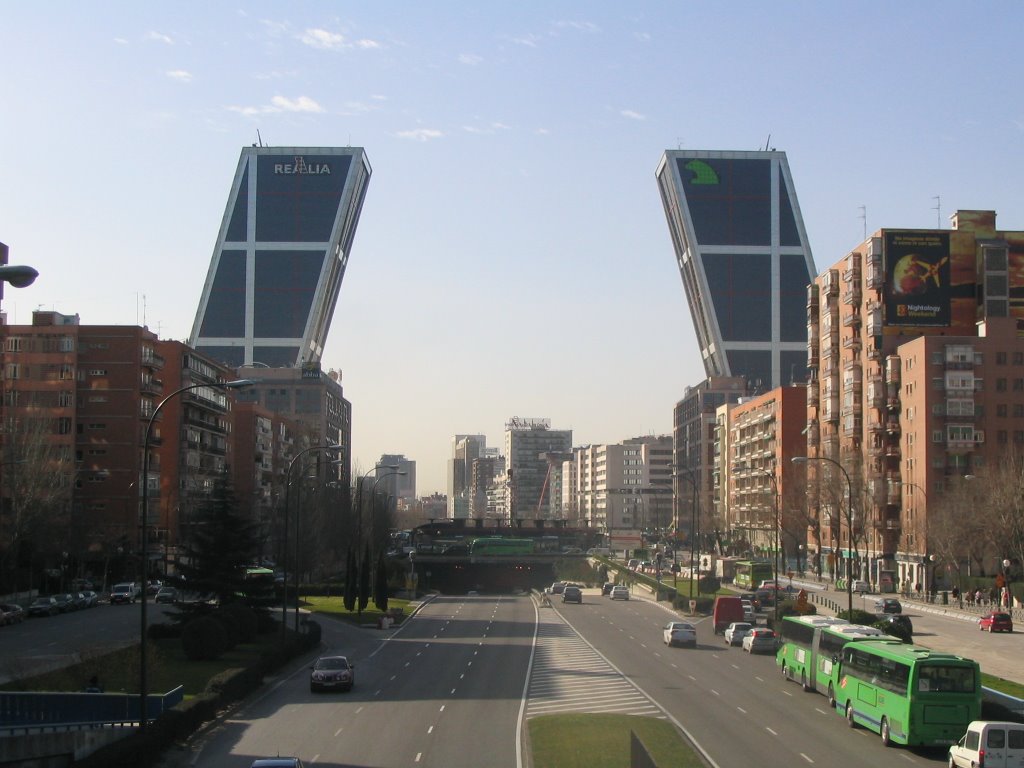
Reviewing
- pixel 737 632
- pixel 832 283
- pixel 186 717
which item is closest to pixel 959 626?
pixel 737 632

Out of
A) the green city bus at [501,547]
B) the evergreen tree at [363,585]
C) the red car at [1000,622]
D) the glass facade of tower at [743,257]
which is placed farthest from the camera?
the glass facade of tower at [743,257]

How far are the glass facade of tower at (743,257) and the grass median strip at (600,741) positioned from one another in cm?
15660

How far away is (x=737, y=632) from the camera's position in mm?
54188

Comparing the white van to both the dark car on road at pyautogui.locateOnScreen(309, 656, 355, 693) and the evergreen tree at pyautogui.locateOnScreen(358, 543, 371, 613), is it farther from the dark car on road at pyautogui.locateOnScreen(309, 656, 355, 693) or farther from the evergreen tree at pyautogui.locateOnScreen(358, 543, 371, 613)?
the evergreen tree at pyautogui.locateOnScreen(358, 543, 371, 613)

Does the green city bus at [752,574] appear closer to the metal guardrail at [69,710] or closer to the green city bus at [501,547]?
the green city bus at [501,547]

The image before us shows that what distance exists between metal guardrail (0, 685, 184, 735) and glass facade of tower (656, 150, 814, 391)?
525 feet

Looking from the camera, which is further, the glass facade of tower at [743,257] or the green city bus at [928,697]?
the glass facade of tower at [743,257]

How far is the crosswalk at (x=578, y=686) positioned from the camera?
33406mm

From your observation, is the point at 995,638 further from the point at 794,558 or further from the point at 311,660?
the point at 794,558

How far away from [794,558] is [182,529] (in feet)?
187

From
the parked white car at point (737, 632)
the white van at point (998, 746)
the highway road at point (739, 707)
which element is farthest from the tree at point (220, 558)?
the white van at point (998, 746)

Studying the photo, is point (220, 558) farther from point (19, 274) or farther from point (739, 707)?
point (19, 274)

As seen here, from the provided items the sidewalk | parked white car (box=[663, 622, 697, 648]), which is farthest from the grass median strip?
parked white car (box=[663, 622, 697, 648])

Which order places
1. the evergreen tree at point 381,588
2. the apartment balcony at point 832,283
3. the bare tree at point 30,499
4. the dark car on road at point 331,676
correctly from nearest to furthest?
the dark car on road at point 331,676 → the bare tree at point 30,499 → the evergreen tree at point 381,588 → the apartment balcony at point 832,283
